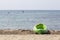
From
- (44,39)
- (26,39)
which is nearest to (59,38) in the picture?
(44,39)

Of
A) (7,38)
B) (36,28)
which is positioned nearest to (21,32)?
(36,28)

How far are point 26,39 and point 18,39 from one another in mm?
357

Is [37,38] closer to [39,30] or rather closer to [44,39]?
[44,39]

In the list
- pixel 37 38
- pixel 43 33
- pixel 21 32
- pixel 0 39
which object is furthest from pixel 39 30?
pixel 0 39

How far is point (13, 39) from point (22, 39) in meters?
0.40

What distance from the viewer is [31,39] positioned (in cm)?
1002

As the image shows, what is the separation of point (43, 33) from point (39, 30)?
0.88ft

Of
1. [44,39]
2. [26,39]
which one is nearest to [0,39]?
[26,39]

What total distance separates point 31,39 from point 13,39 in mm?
797

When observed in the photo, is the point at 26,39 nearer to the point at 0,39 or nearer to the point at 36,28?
the point at 0,39

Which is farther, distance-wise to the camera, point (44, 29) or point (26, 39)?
point (44, 29)

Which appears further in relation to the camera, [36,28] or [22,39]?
[36,28]

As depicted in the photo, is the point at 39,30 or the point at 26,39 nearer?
the point at 26,39

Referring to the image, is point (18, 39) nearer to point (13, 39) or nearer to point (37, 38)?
point (13, 39)
